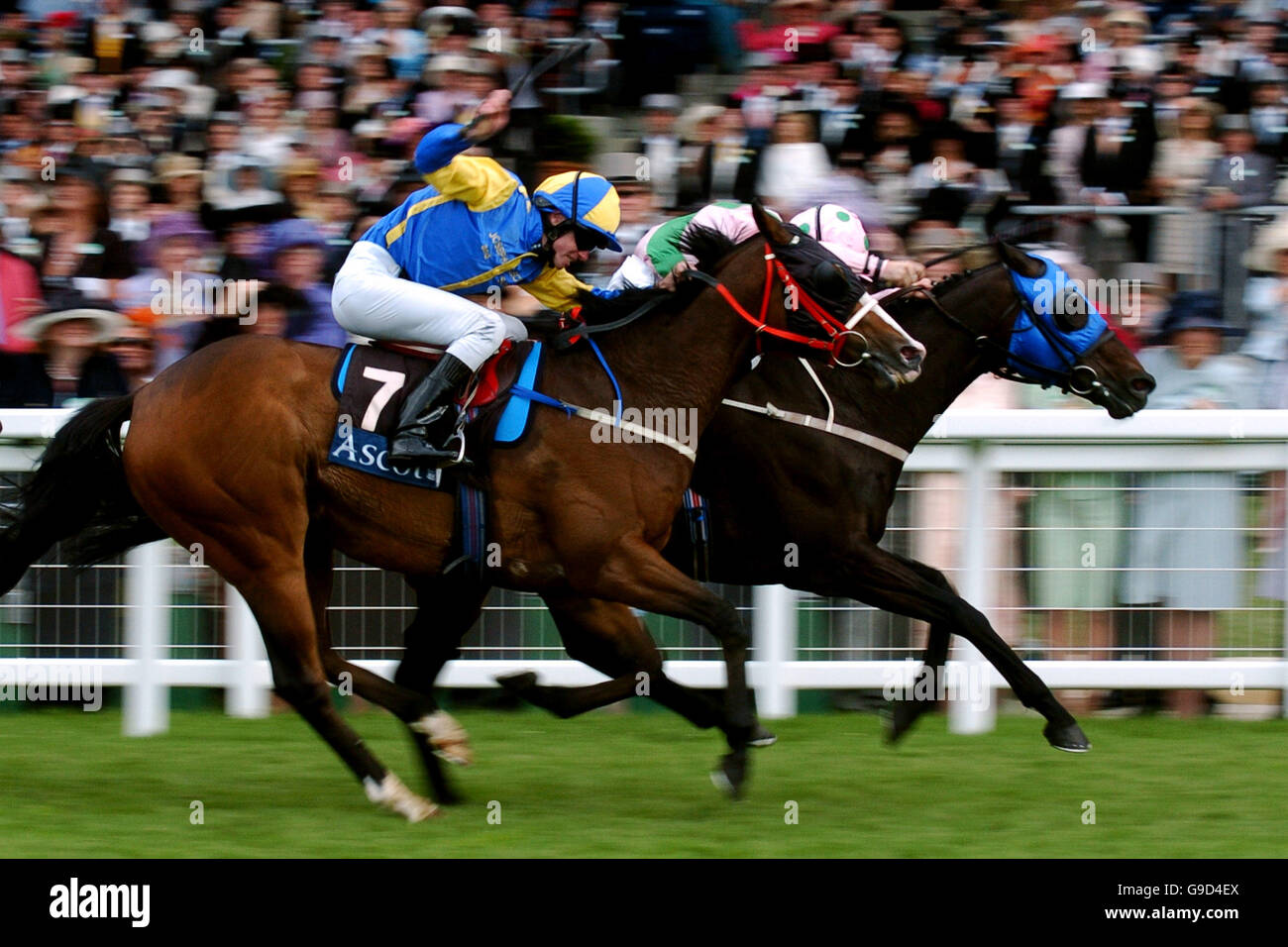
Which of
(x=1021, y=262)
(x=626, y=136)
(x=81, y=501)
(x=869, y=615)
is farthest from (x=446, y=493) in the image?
(x=626, y=136)

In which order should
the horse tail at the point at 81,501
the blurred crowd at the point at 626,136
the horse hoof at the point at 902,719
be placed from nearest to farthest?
1. the horse tail at the point at 81,501
2. the horse hoof at the point at 902,719
3. the blurred crowd at the point at 626,136

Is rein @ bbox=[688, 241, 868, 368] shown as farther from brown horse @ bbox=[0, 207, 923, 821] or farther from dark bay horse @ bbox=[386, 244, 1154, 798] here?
dark bay horse @ bbox=[386, 244, 1154, 798]

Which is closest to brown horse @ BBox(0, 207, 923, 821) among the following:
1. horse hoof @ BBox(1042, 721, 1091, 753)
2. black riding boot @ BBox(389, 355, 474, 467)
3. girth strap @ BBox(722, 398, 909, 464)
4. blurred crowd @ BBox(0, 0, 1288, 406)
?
black riding boot @ BBox(389, 355, 474, 467)

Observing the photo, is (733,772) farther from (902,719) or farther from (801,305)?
(801,305)

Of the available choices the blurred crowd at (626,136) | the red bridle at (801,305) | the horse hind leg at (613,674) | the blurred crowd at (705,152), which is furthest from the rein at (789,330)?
the blurred crowd at (626,136)

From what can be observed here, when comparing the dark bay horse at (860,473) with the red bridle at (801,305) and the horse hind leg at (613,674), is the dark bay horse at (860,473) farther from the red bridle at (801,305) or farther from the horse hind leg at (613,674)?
the red bridle at (801,305)

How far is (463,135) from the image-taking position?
4680mm

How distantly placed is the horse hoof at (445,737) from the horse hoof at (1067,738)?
5.48 feet

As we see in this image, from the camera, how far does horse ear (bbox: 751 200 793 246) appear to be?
4.96 m

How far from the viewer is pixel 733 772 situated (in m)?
4.87

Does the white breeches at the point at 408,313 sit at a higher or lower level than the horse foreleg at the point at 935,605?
higher

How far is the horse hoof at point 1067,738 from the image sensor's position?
5.27 meters

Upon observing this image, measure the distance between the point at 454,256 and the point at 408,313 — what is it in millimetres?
210

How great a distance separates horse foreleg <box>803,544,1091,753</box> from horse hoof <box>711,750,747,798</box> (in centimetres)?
81
